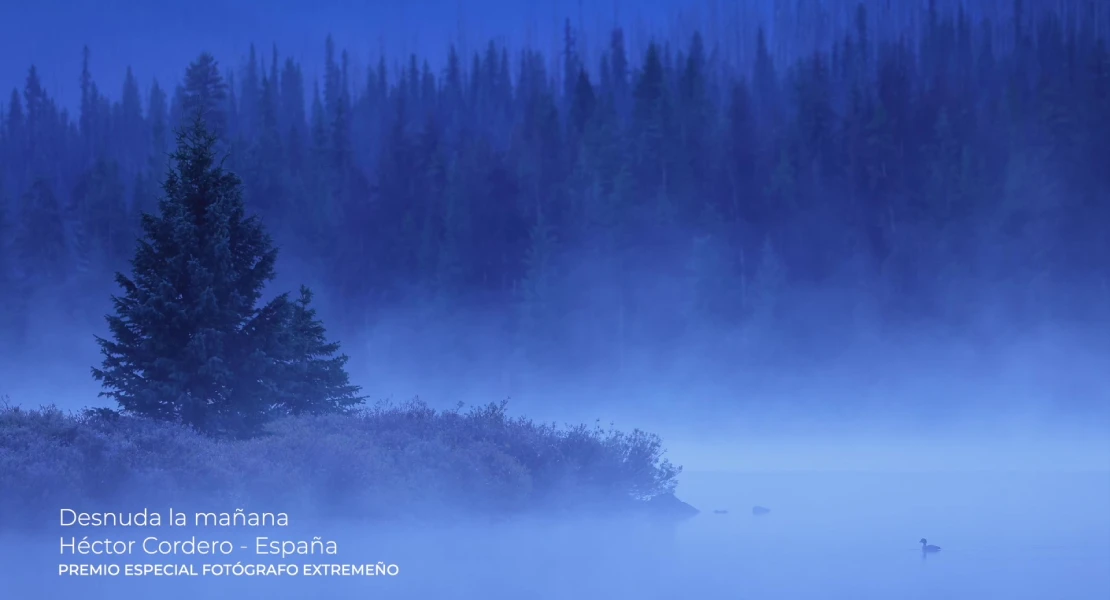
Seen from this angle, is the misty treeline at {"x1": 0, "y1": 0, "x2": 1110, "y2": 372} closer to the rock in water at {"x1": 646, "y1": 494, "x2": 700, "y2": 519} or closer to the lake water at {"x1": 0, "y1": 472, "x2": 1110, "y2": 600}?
the rock in water at {"x1": 646, "y1": 494, "x2": 700, "y2": 519}

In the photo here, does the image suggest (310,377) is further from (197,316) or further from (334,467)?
(334,467)

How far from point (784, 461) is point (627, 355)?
83.1ft

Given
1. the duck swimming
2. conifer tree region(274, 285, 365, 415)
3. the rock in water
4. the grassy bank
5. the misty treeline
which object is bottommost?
the duck swimming

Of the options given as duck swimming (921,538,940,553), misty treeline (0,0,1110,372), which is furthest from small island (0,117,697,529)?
misty treeline (0,0,1110,372)

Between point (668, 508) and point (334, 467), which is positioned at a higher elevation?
point (334, 467)

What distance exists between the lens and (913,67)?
8725 cm

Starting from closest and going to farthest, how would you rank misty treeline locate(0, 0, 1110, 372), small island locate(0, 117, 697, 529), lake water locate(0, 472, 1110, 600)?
lake water locate(0, 472, 1110, 600)
small island locate(0, 117, 697, 529)
misty treeline locate(0, 0, 1110, 372)

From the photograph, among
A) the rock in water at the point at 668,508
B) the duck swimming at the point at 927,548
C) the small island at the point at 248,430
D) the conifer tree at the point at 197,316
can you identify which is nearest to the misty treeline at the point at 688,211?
the rock in water at the point at 668,508

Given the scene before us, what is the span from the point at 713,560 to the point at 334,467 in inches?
220

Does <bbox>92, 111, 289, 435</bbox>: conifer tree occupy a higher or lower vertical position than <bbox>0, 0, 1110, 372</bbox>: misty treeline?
lower

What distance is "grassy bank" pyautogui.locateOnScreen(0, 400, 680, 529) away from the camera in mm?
12602

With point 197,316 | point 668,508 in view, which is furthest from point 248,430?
point 668,508

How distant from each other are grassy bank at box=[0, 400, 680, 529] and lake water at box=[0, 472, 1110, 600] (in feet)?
2.07

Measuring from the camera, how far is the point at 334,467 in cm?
1431
